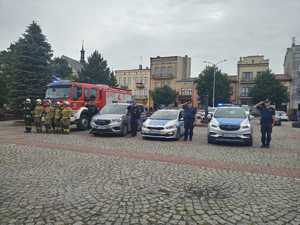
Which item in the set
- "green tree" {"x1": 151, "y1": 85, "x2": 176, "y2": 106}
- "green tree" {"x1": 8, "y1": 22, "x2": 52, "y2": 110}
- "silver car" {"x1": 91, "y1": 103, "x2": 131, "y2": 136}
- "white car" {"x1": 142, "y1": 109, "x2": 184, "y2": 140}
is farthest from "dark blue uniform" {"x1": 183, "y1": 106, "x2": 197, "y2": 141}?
"green tree" {"x1": 151, "y1": 85, "x2": 176, "y2": 106}

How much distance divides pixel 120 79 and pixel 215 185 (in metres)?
66.1

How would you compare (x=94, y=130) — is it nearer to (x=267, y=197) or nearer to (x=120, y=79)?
(x=267, y=197)

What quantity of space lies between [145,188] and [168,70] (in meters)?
59.1

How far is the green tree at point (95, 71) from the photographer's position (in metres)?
46.3

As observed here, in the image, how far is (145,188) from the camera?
5199mm

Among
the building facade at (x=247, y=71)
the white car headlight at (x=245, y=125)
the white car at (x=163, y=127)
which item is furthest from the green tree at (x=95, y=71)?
the white car headlight at (x=245, y=125)

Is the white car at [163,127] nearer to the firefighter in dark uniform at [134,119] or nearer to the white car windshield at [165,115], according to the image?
the white car windshield at [165,115]

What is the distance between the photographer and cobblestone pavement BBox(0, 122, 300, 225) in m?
3.93

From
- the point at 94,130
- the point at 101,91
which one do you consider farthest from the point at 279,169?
the point at 101,91

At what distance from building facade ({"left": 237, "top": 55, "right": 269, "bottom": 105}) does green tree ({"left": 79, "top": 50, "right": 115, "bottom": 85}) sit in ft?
98.0

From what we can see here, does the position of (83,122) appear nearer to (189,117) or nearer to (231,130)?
(189,117)

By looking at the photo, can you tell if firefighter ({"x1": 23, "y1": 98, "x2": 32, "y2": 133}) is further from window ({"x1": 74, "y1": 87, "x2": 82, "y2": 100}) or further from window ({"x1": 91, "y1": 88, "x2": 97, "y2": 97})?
window ({"x1": 91, "y1": 88, "x2": 97, "y2": 97})

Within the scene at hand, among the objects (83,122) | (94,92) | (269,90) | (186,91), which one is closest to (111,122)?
(83,122)

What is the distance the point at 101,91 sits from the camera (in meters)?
18.3
